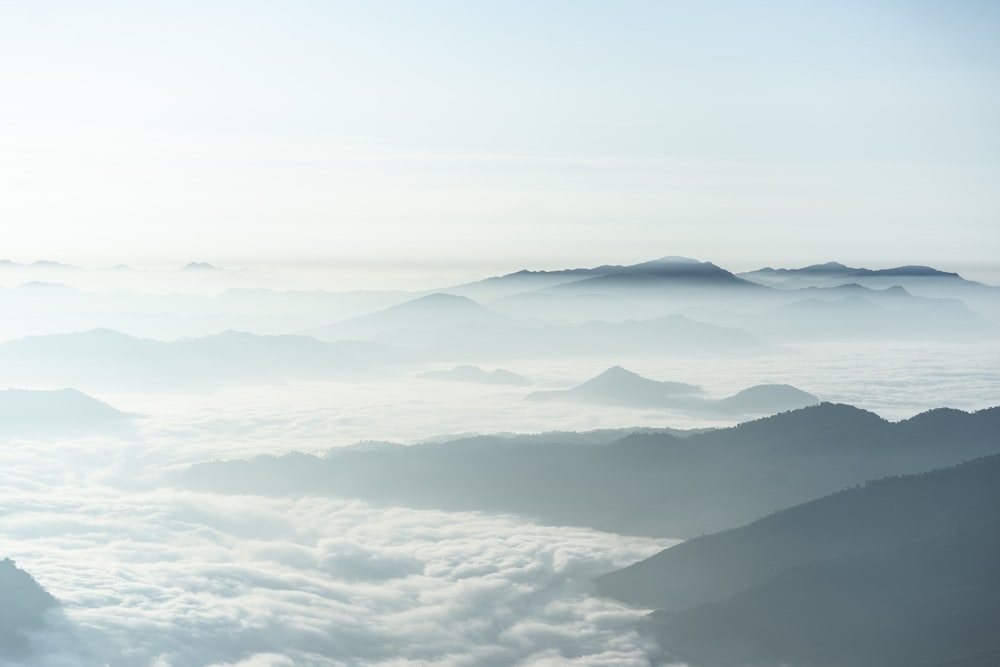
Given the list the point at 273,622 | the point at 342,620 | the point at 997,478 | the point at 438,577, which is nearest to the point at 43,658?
the point at 273,622

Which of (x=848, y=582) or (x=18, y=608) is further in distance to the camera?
(x=18, y=608)

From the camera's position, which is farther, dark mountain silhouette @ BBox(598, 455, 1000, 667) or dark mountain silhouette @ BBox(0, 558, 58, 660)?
dark mountain silhouette @ BBox(0, 558, 58, 660)

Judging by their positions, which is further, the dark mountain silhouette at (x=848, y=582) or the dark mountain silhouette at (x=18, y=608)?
the dark mountain silhouette at (x=18, y=608)

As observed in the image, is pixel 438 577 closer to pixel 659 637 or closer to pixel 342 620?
pixel 342 620
